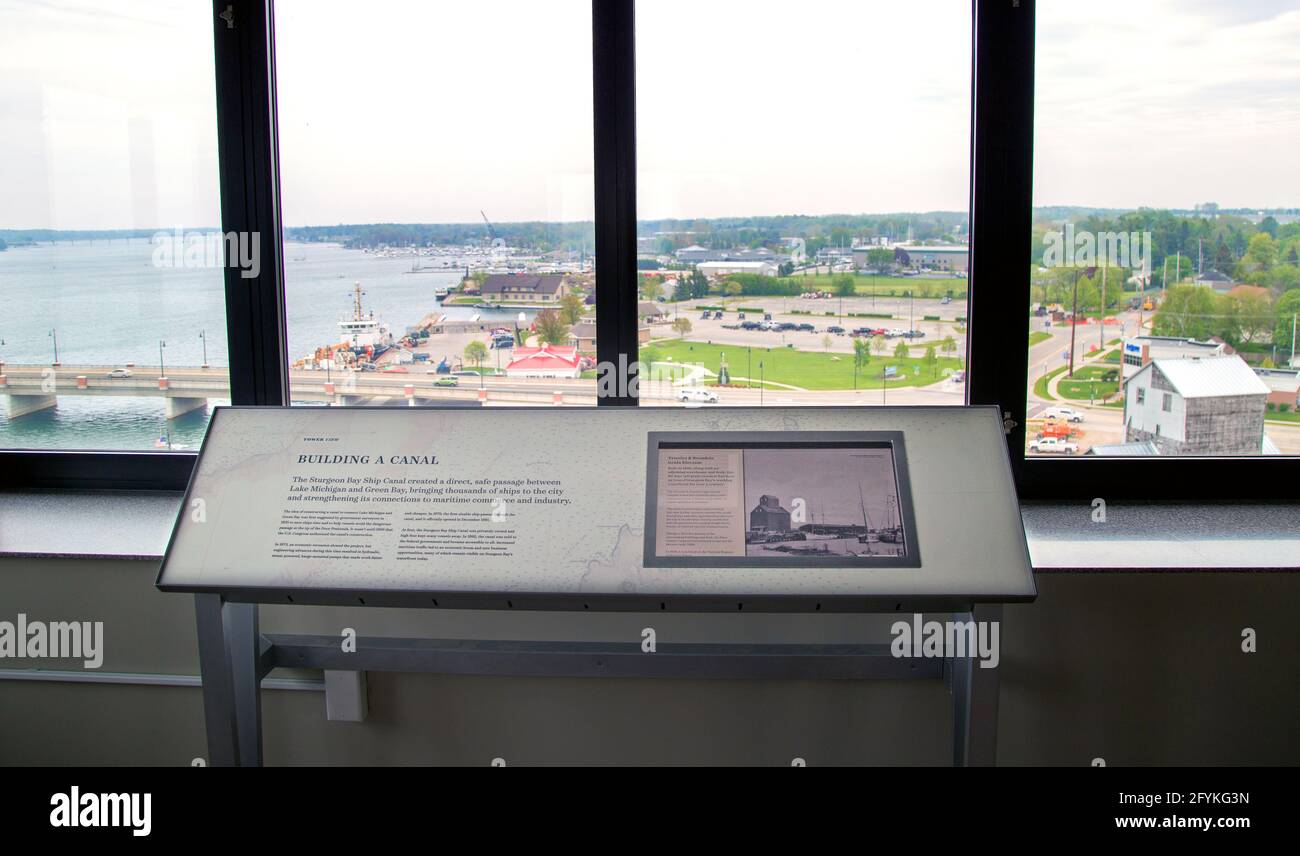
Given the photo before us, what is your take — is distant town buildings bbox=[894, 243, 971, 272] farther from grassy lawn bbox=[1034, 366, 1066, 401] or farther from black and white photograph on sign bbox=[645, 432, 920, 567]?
black and white photograph on sign bbox=[645, 432, 920, 567]

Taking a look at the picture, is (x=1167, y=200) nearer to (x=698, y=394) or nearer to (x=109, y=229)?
(x=698, y=394)

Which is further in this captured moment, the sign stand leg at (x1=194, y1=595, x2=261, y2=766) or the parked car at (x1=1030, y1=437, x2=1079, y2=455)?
the parked car at (x1=1030, y1=437, x2=1079, y2=455)

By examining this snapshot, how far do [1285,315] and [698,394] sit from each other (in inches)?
59.8

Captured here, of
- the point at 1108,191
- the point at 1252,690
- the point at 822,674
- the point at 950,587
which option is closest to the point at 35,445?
the point at 822,674

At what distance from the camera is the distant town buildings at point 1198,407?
8.68ft

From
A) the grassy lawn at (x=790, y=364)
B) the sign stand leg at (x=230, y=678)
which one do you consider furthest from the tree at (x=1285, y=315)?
the sign stand leg at (x=230, y=678)

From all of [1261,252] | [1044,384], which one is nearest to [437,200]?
[1044,384]

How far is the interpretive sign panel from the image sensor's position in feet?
5.80

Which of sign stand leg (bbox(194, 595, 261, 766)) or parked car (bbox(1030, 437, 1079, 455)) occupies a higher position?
parked car (bbox(1030, 437, 1079, 455))

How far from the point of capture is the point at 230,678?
6.48 ft

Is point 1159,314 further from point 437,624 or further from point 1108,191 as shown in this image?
point 437,624

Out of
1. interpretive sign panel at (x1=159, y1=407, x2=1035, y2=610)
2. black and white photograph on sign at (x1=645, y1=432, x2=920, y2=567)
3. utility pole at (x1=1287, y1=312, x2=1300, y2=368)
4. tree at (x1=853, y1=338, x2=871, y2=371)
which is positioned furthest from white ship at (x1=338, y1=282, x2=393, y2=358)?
utility pole at (x1=1287, y1=312, x2=1300, y2=368)

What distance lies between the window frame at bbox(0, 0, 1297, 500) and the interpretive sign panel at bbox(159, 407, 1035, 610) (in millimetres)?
726

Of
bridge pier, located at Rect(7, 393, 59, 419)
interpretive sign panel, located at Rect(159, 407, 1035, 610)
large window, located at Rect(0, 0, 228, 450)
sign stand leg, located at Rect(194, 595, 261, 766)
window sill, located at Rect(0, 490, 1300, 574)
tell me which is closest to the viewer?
interpretive sign panel, located at Rect(159, 407, 1035, 610)
